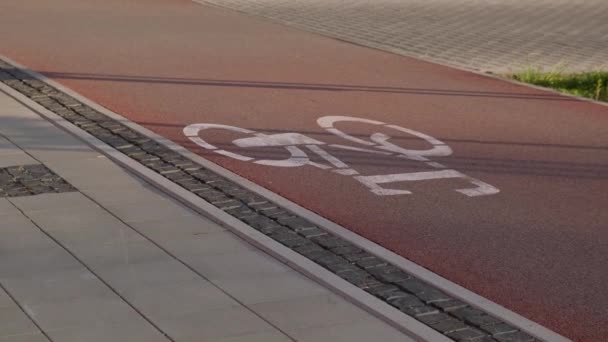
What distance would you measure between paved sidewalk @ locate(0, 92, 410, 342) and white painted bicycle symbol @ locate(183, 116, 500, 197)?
157 cm

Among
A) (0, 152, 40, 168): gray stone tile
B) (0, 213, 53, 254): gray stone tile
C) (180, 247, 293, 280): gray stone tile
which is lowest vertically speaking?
(0, 152, 40, 168): gray stone tile

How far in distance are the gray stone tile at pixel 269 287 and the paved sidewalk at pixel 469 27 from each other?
9333 millimetres

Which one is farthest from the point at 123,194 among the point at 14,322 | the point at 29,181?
the point at 14,322

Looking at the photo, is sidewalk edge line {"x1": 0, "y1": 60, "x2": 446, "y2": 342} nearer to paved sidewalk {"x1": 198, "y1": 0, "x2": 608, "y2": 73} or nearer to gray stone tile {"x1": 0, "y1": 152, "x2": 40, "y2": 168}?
gray stone tile {"x1": 0, "y1": 152, "x2": 40, "y2": 168}

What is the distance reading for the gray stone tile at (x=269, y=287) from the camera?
22.1 ft

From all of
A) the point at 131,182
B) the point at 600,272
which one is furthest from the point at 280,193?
the point at 600,272

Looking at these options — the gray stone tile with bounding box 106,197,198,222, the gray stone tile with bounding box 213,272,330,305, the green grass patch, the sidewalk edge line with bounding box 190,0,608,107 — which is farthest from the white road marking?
the green grass patch

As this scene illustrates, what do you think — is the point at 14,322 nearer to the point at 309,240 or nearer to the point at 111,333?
the point at 111,333

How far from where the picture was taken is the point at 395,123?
39.0ft

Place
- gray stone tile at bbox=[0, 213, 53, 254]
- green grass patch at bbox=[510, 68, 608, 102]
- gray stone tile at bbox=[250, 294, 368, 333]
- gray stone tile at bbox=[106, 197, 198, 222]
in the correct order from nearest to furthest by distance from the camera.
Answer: gray stone tile at bbox=[250, 294, 368, 333] → gray stone tile at bbox=[0, 213, 53, 254] → gray stone tile at bbox=[106, 197, 198, 222] → green grass patch at bbox=[510, 68, 608, 102]

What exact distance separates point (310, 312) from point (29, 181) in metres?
3.46

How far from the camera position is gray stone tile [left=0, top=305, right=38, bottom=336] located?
6098 millimetres

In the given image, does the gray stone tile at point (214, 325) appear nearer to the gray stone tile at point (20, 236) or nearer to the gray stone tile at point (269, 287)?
the gray stone tile at point (269, 287)

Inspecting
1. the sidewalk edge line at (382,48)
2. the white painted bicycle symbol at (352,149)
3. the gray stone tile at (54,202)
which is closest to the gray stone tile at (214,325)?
the gray stone tile at (54,202)
